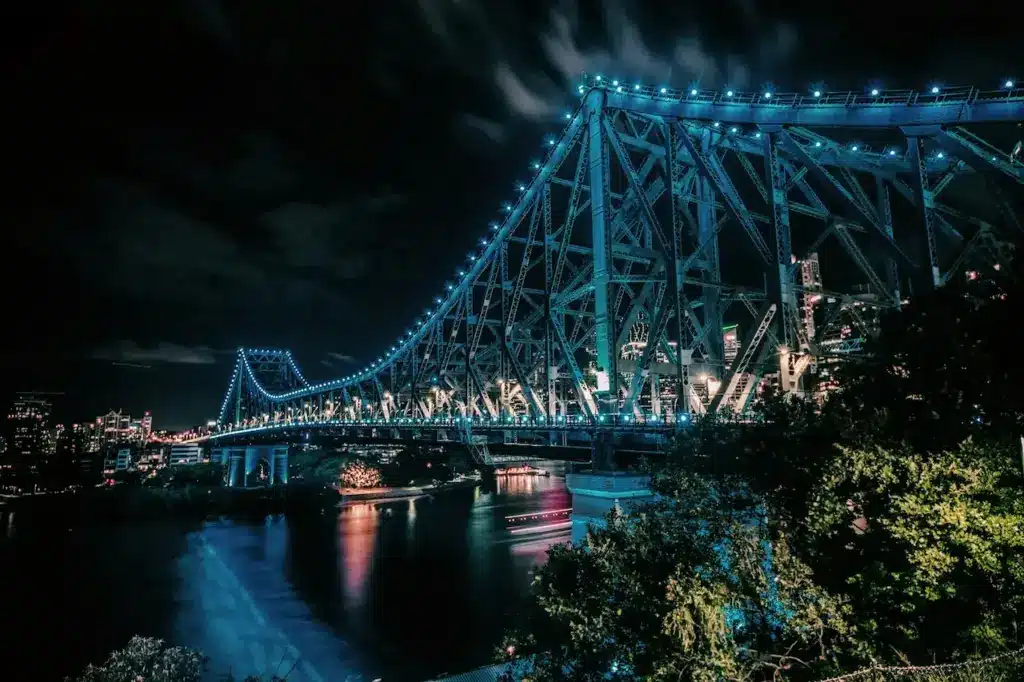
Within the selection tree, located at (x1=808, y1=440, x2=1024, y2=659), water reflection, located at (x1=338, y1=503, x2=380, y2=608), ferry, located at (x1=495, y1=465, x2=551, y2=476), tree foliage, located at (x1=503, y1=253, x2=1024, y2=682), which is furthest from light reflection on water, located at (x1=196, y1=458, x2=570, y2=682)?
ferry, located at (x1=495, y1=465, x2=551, y2=476)

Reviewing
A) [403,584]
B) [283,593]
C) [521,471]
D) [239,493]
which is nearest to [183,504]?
[239,493]

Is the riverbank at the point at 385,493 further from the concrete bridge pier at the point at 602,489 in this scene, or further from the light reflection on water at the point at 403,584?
the concrete bridge pier at the point at 602,489

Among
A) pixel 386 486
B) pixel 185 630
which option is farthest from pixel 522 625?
pixel 386 486

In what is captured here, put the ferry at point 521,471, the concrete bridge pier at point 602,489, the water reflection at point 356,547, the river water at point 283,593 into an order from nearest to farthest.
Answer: the concrete bridge pier at point 602,489 → the river water at point 283,593 → the water reflection at point 356,547 → the ferry at point 521,471

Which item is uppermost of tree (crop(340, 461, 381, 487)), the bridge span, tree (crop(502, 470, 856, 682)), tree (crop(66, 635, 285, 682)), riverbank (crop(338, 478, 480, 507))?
the bridge span

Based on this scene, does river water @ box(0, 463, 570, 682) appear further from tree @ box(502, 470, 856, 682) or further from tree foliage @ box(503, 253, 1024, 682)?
tree foliage @ box(503, 253, 1024, 682)

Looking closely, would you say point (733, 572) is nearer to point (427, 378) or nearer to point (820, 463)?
point (820, 463)

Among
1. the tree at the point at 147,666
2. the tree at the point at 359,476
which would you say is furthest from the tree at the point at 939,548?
the tree at the point at 359,476
